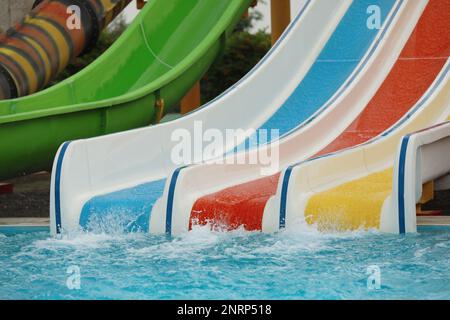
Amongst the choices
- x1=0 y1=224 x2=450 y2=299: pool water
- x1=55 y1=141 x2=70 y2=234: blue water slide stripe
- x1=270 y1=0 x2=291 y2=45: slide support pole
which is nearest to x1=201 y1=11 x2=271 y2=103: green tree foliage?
x1=270 y1=0 x2=291 y2=45: slide support pole

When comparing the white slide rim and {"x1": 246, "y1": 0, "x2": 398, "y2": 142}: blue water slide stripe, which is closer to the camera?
the white slide rim

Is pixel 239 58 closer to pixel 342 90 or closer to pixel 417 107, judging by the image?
pixel 342 90

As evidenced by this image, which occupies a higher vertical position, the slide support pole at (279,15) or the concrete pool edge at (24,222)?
the slide support pole at (279,15)

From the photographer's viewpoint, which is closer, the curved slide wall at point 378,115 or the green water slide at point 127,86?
the curved slide wall at point 378,115

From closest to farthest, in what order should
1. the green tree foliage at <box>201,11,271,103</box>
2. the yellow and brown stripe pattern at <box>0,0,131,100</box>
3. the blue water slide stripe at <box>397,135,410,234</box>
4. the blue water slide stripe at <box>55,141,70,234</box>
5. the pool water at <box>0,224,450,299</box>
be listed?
the pool water at <box>0,224,450,299</box> < the blue water slide stripe at <box>397,135,410,234</box> < the blue water slide stripe at <box>55,141,70,234</box> < the yellow and brown stripe pattern at <box>0,0,131,100</box> < the green tree foliage at <box>201,11,271,103</box>

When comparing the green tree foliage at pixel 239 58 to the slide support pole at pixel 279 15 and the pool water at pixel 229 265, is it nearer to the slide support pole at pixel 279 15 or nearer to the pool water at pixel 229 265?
the slide support pole at pixel 279 15

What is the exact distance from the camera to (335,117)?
806cm

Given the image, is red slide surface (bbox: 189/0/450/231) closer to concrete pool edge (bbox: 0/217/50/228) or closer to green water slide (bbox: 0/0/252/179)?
concrete pool edge (bbox: 0/217/50/228)

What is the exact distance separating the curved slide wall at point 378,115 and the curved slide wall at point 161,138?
1.62 feet

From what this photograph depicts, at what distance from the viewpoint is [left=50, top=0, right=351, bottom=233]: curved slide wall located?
6855 mm

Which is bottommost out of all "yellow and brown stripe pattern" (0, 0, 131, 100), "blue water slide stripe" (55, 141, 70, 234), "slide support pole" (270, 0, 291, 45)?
"blue water slide stripe" (55, 141, 70, 234)

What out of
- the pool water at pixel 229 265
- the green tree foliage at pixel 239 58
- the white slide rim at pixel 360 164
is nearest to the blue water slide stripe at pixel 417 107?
the white slide rim at pixel 360 164

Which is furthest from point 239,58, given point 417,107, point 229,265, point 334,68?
point 229,265

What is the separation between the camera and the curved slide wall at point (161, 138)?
6.86m
